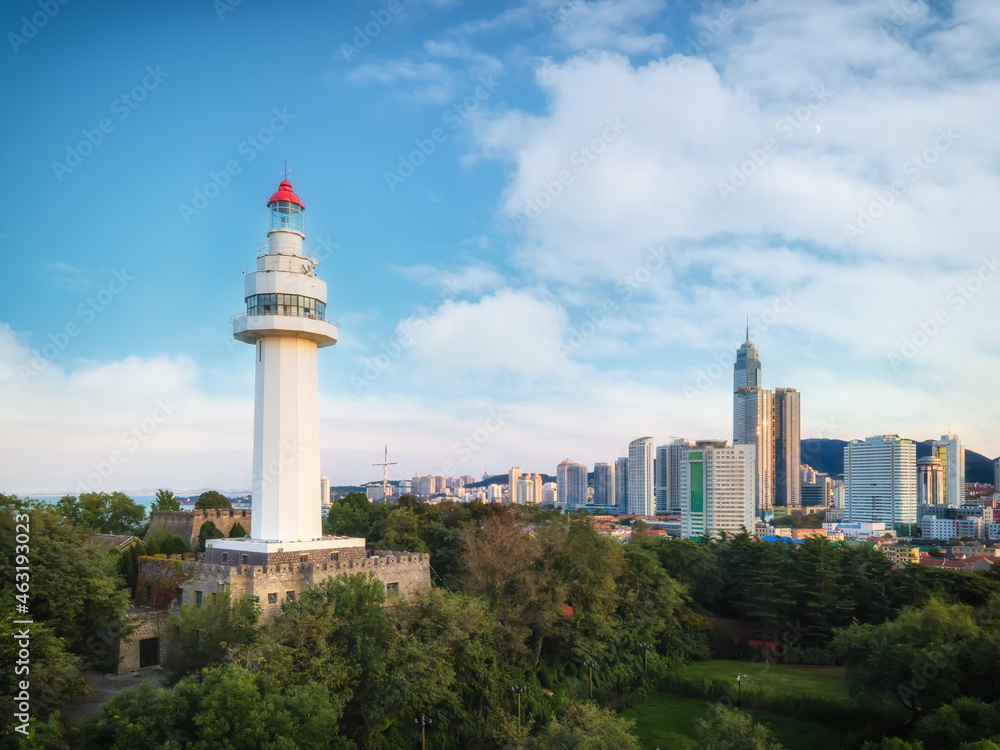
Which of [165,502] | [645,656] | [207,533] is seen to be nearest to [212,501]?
[165,502]

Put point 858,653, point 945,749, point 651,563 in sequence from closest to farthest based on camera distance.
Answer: point 945,749 → point 858,653 → point 651,563

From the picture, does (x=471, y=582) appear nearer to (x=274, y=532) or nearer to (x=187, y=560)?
(x=274, y=532)

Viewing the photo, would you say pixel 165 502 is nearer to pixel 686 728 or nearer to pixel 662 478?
pixel 686 728

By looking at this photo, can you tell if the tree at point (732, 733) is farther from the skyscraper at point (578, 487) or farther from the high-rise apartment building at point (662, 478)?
the skyscraper at point (578, 487)

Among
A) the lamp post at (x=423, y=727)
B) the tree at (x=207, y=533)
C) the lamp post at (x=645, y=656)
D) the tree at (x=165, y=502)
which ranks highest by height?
the tree at (x=165, y=502)

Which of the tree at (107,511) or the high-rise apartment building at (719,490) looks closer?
the tree at (107,511)

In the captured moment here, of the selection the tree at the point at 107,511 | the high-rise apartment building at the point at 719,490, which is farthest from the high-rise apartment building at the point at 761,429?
the tree at the point at 107,511

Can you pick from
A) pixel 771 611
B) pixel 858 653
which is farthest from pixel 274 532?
pixel 771 611
